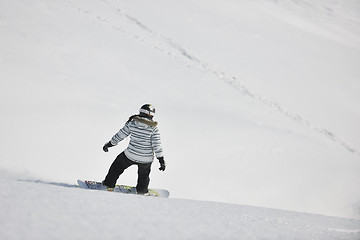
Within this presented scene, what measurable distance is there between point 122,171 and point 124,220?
2366 mm

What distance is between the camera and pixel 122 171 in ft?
14.8

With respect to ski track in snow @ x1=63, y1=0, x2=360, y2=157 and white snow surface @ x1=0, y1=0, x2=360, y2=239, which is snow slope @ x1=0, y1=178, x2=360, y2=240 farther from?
ski track in snow @ x1=63, y1=0, x2=360, y2=157

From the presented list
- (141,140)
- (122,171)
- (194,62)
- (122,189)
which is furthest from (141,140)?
(194,62)

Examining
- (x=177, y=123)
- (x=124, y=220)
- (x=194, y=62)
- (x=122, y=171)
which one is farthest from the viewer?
(x=194, y=62)

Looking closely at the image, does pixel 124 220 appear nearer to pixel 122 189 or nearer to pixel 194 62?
pixel 122 189

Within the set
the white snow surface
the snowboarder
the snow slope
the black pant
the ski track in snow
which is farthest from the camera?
the ski track in snow

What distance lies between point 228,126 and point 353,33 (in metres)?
19.5

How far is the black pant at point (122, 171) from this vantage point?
14.5 ft

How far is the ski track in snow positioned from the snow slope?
7.33 m

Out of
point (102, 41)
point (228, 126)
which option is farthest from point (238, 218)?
point (102, 41)

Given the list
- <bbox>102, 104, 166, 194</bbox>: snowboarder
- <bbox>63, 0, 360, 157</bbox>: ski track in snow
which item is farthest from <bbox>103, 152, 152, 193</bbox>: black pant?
<bbox>63, 0, 360, 157</bbox>: ski track in snow

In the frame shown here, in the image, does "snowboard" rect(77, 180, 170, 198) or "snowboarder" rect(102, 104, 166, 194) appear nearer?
"snowboarder" rect(102, 104, 166, 194)

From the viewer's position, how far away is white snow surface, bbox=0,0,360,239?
8.07 ft

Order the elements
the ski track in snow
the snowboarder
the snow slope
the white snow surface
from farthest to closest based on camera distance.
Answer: the ski track in snow < the snowboarder < the white snow surface < the snow slope
